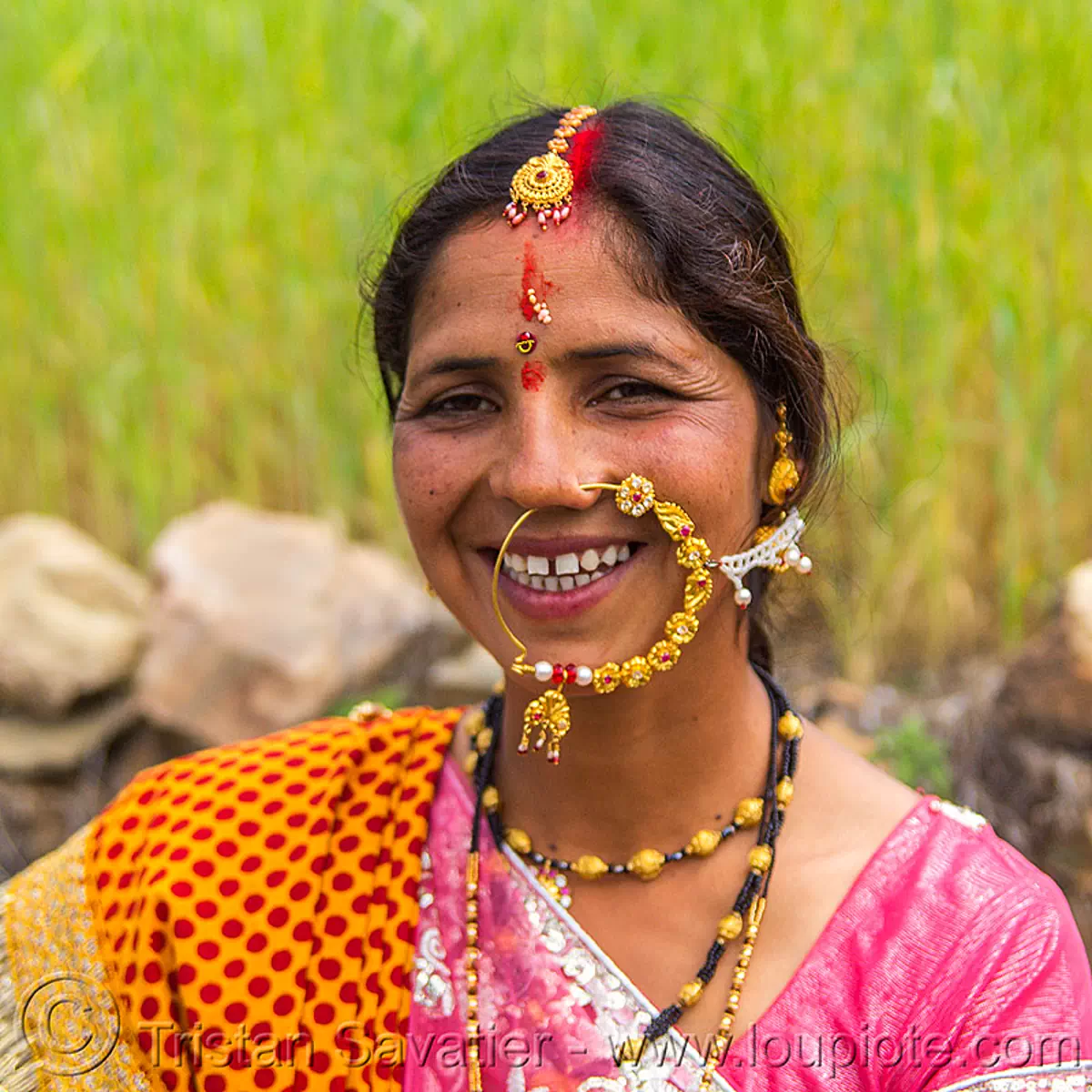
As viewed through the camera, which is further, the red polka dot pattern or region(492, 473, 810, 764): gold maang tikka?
the red polka dot pattern

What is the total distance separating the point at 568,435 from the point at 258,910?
0.85 metres

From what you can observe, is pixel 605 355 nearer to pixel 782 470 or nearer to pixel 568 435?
pixel 568 435

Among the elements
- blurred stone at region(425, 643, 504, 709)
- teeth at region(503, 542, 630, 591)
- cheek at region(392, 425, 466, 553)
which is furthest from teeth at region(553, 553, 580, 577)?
blurred stone at region(425, 643, 504, 709)

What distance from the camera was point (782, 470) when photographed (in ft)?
5.33

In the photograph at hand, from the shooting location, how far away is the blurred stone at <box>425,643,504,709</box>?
3455mm

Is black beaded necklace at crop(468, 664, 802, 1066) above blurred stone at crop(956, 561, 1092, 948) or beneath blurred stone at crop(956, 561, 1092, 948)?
above

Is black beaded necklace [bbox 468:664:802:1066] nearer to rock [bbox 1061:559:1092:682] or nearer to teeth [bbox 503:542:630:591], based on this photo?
teeth [bbox 503:542:630:591]

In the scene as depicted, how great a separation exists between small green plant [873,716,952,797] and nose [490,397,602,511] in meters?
1.83

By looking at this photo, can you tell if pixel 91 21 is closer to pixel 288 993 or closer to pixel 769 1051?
pixel 288 993

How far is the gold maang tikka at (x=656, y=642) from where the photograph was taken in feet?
4.85

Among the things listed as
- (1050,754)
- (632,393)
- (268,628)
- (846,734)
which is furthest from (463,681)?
(632,393)

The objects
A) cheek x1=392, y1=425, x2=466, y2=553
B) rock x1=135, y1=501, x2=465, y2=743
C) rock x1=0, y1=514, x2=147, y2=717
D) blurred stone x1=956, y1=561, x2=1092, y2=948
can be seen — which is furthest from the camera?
rock x1=0, y1=514, x2=147, y2=717

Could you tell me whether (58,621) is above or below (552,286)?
below

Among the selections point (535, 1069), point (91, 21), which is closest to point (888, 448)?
point (535, 1069)
